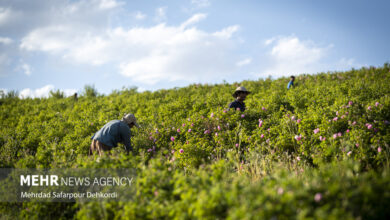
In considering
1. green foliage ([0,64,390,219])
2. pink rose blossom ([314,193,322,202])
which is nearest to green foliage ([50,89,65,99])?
green foliage ([0,64,390,219])

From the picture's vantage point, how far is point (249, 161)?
4.93 metres

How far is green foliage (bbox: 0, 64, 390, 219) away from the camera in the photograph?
2092 millimetres

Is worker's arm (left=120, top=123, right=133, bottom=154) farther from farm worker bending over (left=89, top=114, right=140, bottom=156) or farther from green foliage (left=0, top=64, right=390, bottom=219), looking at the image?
green foliage (left=0, top=64, right=390, bottom=219)

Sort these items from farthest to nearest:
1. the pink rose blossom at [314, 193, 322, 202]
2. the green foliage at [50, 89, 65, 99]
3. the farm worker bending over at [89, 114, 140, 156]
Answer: the green foliage at [50, 89, 65, 99], the farm worker bending over at [89, 114, 140, 156], the pink rose blossom at [314, 193, 322, 202]

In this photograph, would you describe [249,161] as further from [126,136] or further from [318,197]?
[318,197]

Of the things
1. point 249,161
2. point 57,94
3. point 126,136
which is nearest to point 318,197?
point 249,161

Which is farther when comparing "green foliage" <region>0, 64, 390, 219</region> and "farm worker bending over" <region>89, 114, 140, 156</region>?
"farm worker bending over" <region>89, 114, 140, 156</region>

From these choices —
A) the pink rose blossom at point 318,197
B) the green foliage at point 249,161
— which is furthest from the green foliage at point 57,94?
the pink rose blossom at point 318,197

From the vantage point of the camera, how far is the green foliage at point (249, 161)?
2.09m

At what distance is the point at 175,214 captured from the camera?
245 centimetres

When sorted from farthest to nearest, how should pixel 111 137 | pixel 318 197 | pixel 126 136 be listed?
pixel 126 136
pixel 111 137
pixel 318 197

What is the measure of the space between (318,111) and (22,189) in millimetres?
5673

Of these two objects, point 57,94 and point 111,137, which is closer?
point 111,137

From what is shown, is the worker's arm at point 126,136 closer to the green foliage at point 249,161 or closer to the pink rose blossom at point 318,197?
the green foliage at point 249,161
